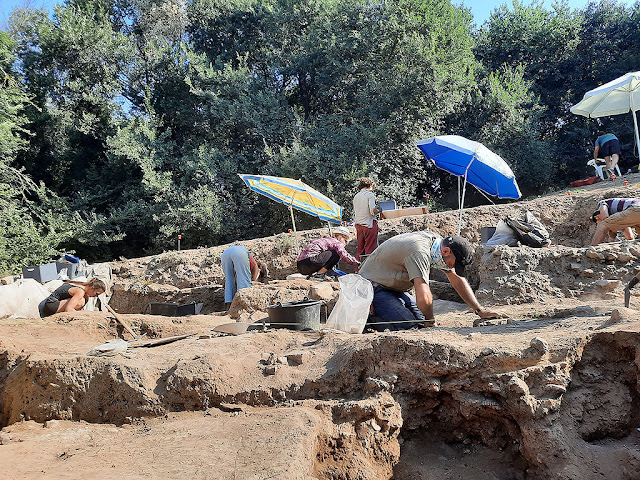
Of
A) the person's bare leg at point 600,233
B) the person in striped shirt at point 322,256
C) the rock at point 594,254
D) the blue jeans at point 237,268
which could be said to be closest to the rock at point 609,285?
the rock at point 594,254

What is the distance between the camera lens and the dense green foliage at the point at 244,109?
1418 cm

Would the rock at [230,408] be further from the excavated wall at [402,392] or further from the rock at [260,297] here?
the rock at [260,297]

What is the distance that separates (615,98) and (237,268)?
9740mm

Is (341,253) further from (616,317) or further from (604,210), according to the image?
(616,317)

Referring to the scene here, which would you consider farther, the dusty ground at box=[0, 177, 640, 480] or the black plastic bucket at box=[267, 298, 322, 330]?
the black plastic bucket at box=[267, 298, 322, 330]

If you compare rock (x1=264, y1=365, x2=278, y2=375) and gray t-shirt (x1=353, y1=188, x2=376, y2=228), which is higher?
gray t-shirt (x1=353, y1=188, x2=376, y2=228)

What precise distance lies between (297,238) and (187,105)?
29.1 ft

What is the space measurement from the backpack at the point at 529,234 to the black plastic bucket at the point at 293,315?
11.0 feet

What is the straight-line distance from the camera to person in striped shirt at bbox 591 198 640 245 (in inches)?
216

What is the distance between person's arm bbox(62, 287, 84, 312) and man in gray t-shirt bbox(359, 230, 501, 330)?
3.76m

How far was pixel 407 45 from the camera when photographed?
14547 mm

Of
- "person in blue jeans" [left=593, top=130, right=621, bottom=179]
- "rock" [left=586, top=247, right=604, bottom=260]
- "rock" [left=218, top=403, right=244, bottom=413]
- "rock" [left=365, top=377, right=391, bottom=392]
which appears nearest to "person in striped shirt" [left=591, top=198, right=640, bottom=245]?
"rock" [left=586, top=247, right=604, bottom=260]

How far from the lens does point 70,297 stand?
5652 millimetres

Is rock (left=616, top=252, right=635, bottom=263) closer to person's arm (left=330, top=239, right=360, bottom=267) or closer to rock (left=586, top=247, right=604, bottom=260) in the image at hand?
rock (left=586, top=247, right=604, bottom=260)
